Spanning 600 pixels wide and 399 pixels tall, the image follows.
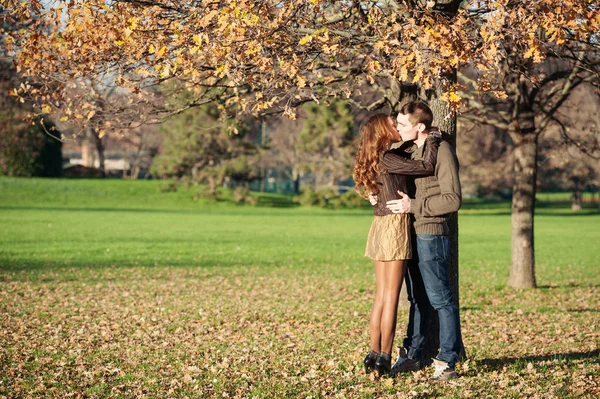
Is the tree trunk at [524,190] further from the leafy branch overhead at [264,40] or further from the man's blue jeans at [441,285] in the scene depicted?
the man's blue jeans at [441,285]

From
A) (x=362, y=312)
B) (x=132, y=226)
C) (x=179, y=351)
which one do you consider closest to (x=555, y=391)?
(x=179, y=351)

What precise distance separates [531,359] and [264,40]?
164 inches

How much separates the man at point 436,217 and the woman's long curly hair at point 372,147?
149mm

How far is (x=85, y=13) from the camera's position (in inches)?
294

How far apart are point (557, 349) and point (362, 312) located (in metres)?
3.67

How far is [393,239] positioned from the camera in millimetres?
6121

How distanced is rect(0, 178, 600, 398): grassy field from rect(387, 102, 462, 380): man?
402 mm

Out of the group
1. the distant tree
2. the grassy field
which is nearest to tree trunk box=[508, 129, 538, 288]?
the grassy field

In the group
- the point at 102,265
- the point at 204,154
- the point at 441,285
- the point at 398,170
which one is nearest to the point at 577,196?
the point at 204,154

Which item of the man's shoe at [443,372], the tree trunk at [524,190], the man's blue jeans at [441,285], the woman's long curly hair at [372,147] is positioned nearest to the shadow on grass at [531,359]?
the man's shoe at [443,372]

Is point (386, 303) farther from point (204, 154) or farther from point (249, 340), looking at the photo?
point (204, 154)

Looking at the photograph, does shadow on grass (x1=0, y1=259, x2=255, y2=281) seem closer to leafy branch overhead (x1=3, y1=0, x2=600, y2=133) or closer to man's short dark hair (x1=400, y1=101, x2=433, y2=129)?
leafy branch overhead (x1=3, y1=0, x2=600, y2=133)

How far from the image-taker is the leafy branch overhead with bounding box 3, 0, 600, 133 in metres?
A: 6.50

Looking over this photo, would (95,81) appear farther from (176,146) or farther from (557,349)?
(176,146)
